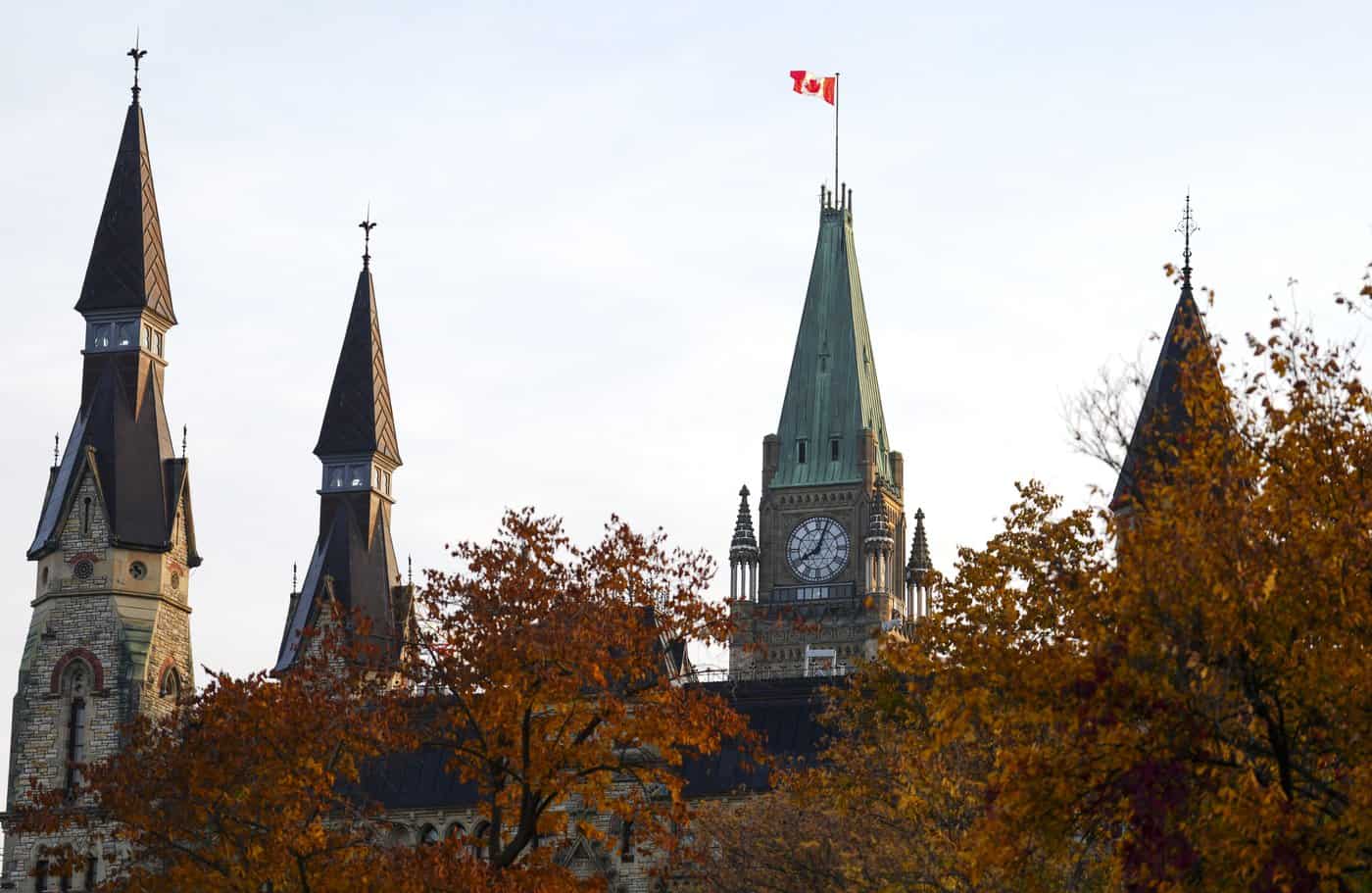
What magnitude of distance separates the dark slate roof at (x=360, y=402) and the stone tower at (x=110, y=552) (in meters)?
14.1

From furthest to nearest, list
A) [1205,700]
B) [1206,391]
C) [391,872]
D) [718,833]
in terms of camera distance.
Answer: [718,833]
[391,872]
[1206,391]
[1205,700]

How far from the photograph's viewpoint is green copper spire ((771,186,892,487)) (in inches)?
6949

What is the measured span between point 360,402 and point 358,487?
431 centimetres

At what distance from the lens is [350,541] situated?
5084 inches

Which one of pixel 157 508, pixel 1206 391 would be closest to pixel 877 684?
pixel 1206 391

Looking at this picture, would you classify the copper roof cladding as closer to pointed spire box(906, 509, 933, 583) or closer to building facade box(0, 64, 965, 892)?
building facade box(0, 64, 965, 892)

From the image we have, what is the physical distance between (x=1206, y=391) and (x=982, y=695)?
5.25 meters

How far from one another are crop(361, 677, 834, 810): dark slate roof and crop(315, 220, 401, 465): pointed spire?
20898 mm

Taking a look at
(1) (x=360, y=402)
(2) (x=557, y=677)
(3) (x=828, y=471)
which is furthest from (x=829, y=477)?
(2) (x=557, y=677)

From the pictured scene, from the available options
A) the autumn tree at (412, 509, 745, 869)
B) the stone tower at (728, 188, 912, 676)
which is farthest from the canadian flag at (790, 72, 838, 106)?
the autumn tree at (412, 509, 745, 869)

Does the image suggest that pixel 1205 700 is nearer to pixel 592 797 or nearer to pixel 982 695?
pixel 982 695

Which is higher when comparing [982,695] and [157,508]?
[157,508]

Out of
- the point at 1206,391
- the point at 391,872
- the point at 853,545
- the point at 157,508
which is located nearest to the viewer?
the point at 1206,391

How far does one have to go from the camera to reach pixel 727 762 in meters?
106
